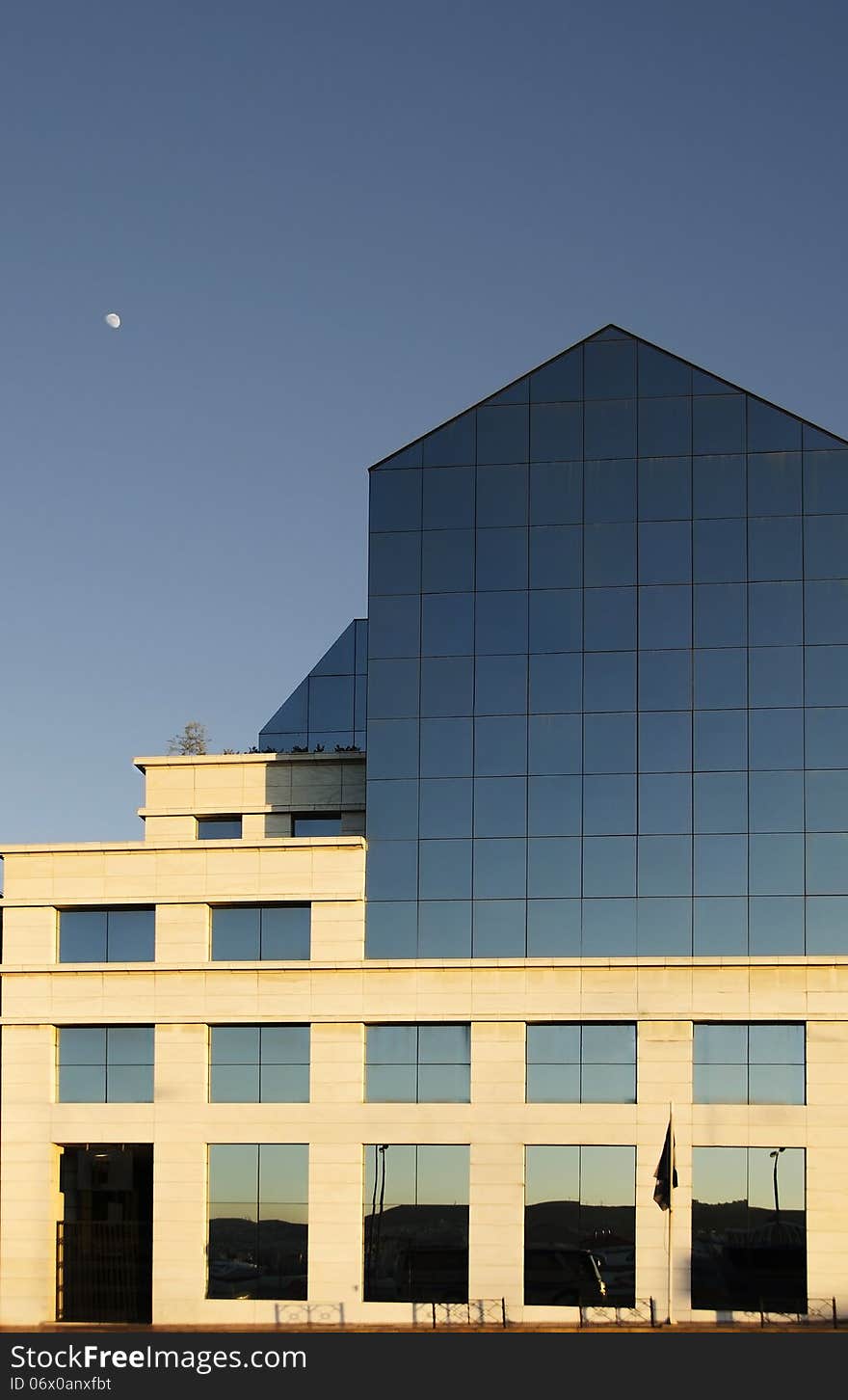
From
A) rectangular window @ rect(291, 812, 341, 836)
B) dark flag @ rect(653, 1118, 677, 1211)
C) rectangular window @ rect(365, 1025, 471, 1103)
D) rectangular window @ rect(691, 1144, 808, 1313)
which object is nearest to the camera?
dark flag @ rect(653, 1118, 677, 1211)

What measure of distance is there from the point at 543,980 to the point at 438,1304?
32.4 feet

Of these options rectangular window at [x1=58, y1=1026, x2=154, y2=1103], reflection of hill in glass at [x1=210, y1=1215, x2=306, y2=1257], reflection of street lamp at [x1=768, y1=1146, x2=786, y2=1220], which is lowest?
reflection of hill in glass at [x1=210, y1=1215, x2=306, y2=1257]

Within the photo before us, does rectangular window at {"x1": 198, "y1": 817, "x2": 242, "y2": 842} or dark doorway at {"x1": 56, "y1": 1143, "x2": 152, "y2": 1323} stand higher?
rectangular window at {"x1": 198, "y1": 817, "x2": 242, "y2": 842}

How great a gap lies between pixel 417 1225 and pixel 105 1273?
984 cm

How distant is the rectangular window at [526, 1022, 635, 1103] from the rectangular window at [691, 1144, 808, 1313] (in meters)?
3.20

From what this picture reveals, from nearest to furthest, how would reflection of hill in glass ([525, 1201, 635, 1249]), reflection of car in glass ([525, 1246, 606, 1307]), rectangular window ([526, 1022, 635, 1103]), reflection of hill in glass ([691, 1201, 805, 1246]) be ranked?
reflection of hill in glass ([691, 1201, 805, 1246]) → reflection of car in glass ([525, 1246, 606, 1307]) → reflection of hill in glass ([525, 1201, 635, 1249]) → rectangular window ([526, 1022, 635, 1103])

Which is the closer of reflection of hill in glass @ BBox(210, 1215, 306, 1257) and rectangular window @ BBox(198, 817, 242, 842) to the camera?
reflection of hill in glass @ BBox(210, 1215, 306, 1257)

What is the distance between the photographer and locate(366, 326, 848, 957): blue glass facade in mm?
54656

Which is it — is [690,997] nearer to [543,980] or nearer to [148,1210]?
[543,980]

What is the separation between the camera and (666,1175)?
166 feet

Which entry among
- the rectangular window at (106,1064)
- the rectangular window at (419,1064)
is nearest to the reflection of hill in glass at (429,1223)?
the rectangular window at (419,1064)

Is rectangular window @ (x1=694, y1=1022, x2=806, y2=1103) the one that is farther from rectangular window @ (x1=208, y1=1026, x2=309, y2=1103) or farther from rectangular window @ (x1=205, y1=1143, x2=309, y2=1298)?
rectangular window @ (x1=205, y1=1143, x2=309, y2=1298)

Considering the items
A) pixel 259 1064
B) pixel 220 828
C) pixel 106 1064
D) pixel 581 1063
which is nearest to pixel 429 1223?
pixel 581 1063

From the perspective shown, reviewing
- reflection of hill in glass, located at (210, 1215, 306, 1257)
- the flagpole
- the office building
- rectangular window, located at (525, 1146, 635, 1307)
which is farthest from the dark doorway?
the flagpole
